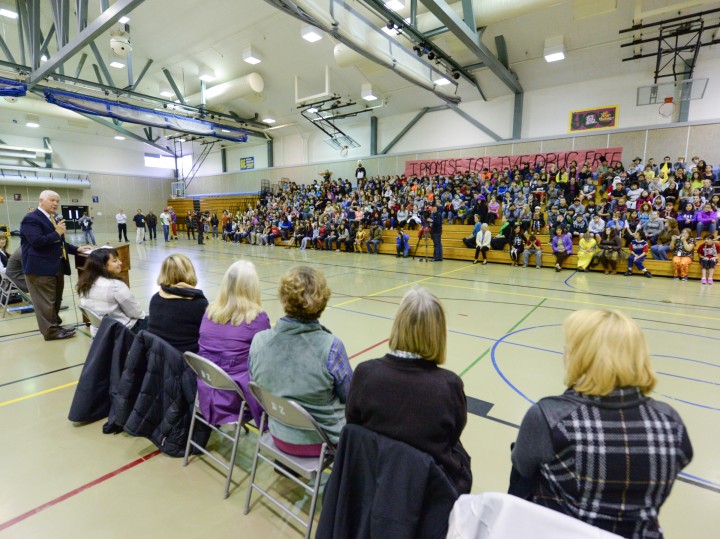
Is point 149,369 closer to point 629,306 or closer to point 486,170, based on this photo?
point 629,306

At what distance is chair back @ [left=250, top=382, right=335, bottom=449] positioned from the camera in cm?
143

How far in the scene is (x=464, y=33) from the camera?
8188mm

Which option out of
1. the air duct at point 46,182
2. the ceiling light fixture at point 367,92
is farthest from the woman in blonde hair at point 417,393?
the air duct at point 46,182

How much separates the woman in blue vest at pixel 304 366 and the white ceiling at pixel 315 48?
30.9ft

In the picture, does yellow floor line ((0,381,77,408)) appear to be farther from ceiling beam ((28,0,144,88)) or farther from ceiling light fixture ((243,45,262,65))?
ceiling light fixture ((243,45,262,65))

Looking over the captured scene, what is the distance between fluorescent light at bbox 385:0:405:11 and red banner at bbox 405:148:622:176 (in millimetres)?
7164

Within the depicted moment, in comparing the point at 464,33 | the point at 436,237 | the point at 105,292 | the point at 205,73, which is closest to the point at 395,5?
the point at 464,33

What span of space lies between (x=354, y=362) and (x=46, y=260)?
11.3ft

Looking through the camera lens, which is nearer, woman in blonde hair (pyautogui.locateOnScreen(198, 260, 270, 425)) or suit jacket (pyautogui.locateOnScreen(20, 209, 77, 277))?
woman in blonde hair (pyautogui.locateOnScreen(198, 260, 270, 425))

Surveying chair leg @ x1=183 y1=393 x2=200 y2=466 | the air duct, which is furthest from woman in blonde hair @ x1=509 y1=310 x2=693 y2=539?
the air duct

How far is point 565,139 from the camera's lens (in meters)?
12.9

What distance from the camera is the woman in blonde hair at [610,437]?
96 cm

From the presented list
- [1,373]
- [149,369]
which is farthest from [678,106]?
[1,373]

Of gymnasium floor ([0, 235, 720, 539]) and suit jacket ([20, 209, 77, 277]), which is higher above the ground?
suit jacket ([20, 209, 77, 277])
